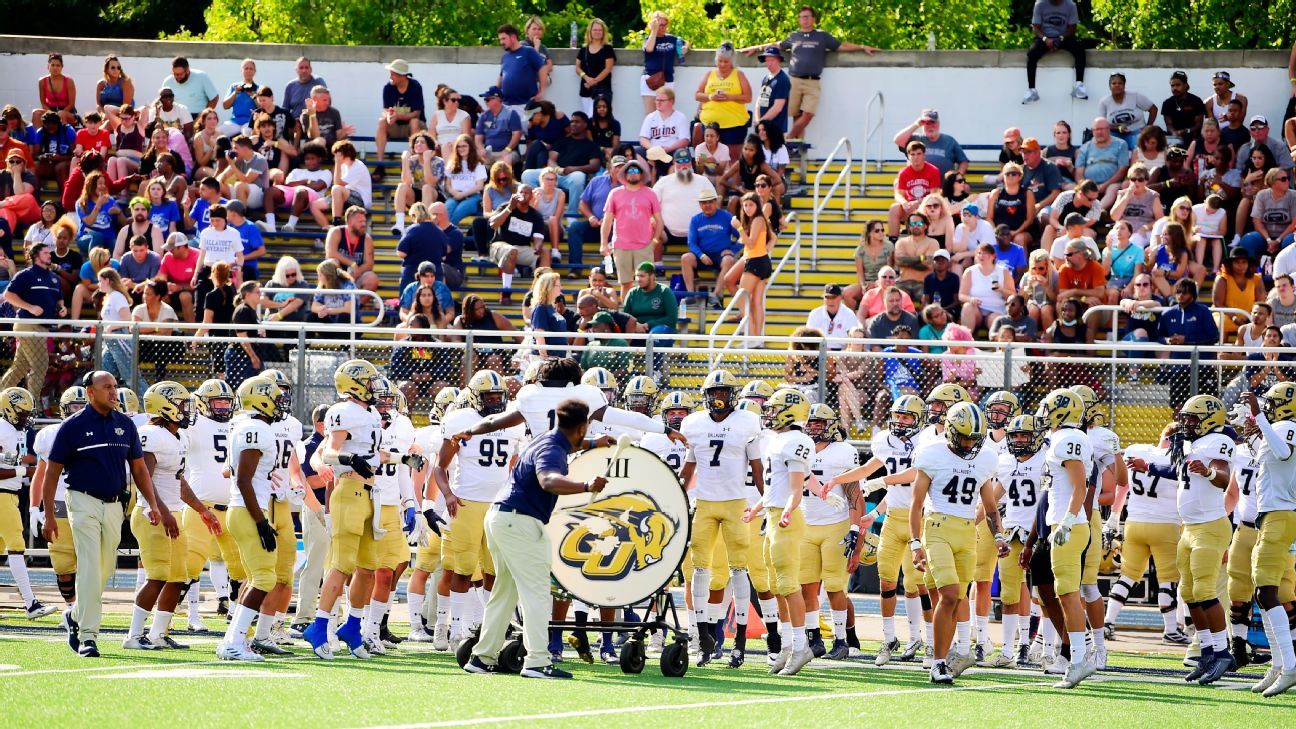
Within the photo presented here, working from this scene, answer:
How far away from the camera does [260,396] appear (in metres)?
11.9

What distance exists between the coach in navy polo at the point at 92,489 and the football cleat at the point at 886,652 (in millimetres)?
5079

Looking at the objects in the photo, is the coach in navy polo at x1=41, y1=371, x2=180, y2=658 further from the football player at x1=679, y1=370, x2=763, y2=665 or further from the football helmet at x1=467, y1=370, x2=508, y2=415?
the football player at x1=679, y1=370, x2=763, y2=665

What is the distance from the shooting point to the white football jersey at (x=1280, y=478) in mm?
11727

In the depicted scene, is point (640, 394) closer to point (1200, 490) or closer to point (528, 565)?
point (528, 565)

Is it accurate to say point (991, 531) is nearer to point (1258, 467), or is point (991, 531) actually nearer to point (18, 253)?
point (1258, 467)

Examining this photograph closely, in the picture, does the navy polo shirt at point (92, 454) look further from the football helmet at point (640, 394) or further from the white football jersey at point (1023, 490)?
the white football jersey at point (1023, 490)

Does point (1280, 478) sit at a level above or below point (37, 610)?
above

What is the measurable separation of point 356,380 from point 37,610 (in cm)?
407

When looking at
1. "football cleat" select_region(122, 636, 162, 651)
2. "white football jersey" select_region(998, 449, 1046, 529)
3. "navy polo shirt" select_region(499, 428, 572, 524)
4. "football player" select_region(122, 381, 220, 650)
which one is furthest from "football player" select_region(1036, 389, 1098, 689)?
"football cleat" select_region(122, 636, 162, 651)

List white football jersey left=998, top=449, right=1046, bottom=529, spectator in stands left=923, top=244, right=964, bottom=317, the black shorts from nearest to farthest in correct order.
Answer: white football jersey left=998, top=449, right=1046, bottom=529
spectator in stands left=923, top=244, right=964, bottom=317
the black shorts

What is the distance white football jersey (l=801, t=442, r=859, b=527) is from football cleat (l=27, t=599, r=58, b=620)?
20.6 feet

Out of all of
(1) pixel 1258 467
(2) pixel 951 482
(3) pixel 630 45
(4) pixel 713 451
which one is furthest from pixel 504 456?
(3) pixel 630 45

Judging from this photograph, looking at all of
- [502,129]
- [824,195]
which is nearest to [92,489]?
[502,129]

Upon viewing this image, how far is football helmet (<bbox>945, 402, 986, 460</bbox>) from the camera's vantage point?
457 inches
